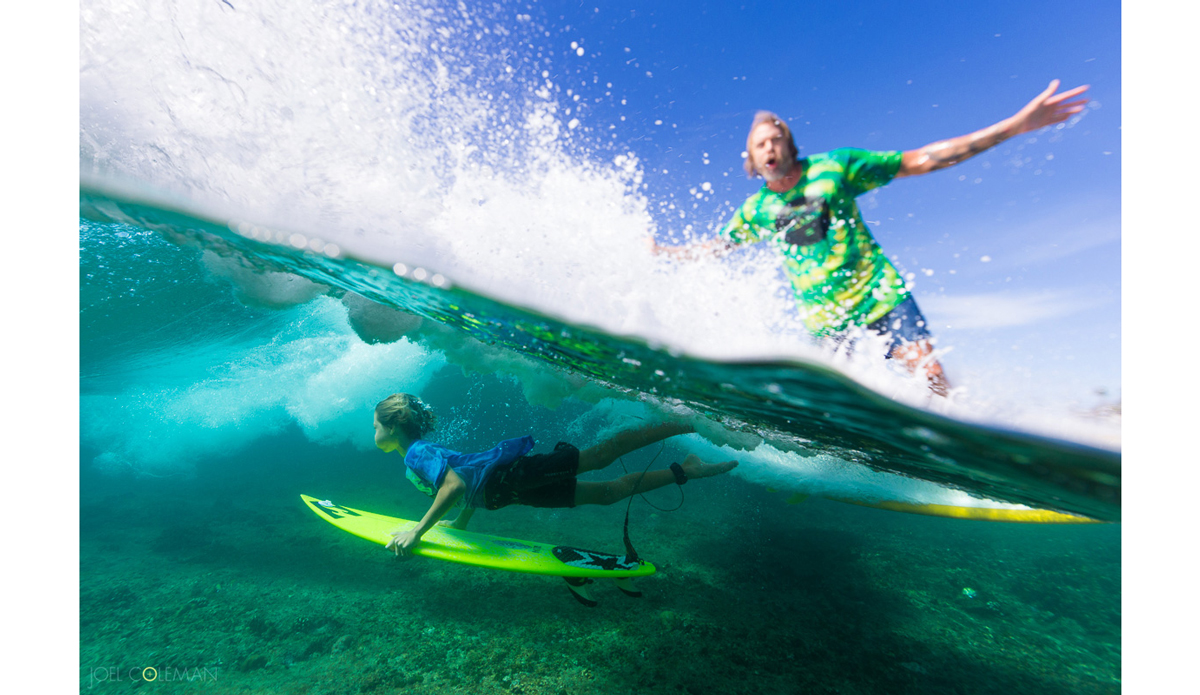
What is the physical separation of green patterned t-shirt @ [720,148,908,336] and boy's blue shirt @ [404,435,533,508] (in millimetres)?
2955

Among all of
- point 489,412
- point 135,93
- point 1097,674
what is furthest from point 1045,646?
point 489,412

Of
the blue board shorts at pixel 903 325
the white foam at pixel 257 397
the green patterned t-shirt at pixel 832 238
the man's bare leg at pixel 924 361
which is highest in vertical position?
the green patterned t-shirt at pixel 832 238

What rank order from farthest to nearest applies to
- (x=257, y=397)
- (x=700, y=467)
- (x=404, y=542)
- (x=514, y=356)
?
(x=257, y=397), (x=514, y=356), (x=700, y=467), (x=404, y=542)

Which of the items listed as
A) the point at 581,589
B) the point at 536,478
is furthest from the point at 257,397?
the point at 581,589

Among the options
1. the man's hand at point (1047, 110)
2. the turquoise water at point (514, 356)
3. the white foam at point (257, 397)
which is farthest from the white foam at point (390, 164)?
the white foam at point (257, 397)

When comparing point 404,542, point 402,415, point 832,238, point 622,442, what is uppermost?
point 832,238

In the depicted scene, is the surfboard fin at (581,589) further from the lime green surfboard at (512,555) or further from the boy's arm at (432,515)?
the boy's arm at (432,515)

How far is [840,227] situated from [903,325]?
2.27 ft

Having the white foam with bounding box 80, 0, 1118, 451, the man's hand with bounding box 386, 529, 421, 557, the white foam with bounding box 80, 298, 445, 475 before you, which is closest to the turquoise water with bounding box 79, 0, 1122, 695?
the white foam with bounding box 80, 0, 1118, 451

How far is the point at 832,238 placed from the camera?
2.07 m

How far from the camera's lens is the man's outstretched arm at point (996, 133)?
1.68 m

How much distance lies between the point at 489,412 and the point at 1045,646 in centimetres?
2771

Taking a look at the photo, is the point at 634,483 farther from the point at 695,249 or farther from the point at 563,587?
the point at 695,249

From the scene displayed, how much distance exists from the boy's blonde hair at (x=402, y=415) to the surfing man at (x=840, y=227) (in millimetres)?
3812
